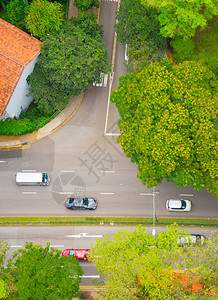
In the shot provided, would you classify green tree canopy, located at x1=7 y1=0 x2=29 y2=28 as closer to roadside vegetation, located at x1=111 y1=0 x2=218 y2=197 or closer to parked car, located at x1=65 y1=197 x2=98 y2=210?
roadside vegetation, located at x1=111 y1=0 x2=218 y2=197

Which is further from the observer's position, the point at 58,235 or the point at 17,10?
the point at 58,235

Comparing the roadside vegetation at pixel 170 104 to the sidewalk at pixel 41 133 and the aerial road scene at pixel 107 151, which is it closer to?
the aerial road scene at pixel 107 151

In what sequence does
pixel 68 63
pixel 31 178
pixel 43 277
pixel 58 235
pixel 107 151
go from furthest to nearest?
pixel 107 151, pixel 31 178, pixel 58 235, pixel 68 63, pixel 43 277

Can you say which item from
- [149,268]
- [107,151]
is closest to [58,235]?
[107,151]

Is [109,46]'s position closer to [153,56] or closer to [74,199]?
[153,56]

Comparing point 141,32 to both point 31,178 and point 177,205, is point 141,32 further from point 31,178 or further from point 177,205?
point 31,178

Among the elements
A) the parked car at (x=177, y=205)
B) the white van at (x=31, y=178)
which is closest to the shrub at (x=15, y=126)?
the white van at (x=31, y=178)
